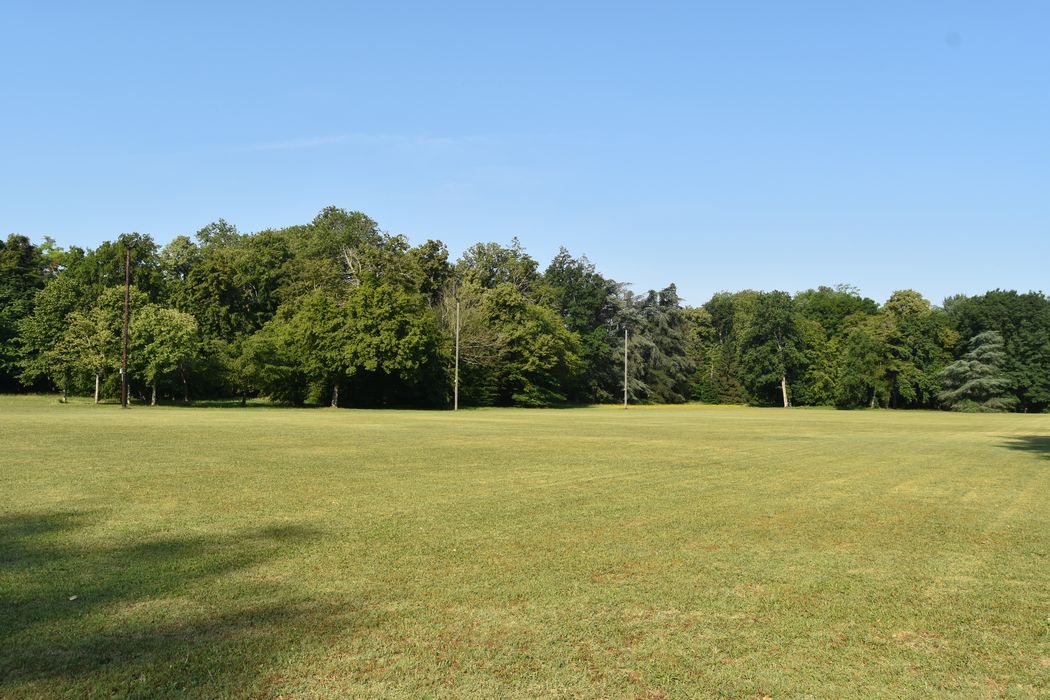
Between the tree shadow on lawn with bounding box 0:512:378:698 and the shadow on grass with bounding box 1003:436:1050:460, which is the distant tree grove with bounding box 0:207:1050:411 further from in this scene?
the tree shadow on lawn with bounding box 0:512:378:698

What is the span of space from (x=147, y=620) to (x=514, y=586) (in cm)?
301

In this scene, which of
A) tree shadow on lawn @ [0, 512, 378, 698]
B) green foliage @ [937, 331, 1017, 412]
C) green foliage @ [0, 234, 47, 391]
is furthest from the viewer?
green foliage @ [937, 331, 1017, 412]

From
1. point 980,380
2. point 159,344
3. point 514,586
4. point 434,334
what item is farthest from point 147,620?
point 980,380

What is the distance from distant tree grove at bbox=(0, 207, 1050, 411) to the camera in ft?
196

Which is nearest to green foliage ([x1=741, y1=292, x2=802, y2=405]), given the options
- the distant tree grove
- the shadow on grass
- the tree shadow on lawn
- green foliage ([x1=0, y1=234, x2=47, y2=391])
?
the distant tree grove

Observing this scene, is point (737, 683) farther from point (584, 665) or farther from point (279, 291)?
point (279, 291)

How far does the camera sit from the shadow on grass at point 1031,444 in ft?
83.4

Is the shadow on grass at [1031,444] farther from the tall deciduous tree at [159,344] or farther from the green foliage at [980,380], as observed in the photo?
the green foliage at [980,380]

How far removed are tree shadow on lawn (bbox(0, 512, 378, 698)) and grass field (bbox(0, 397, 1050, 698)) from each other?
3 cm

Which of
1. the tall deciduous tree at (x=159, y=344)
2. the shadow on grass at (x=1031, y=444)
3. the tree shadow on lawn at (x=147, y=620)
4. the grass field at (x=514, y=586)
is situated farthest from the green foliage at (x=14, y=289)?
the shadow on grass at (x=1031, y=444)

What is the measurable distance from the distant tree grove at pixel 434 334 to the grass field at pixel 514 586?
4587 centimetres

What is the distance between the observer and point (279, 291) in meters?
75.9

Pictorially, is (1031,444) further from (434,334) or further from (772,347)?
(772,347)

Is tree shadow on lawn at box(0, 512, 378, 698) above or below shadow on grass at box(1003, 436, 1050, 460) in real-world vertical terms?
above
